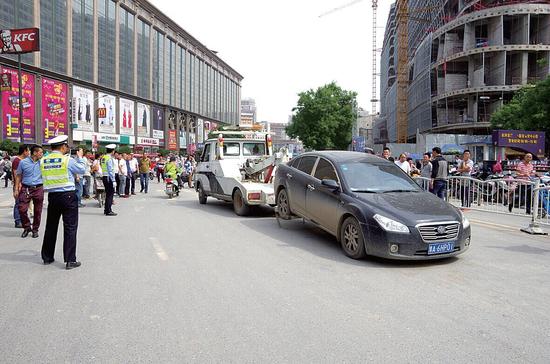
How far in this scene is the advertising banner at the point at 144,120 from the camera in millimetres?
68000

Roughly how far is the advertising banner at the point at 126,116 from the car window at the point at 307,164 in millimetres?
57139

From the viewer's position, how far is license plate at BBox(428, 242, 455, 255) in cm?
616

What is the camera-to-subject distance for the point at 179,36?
3337 inches

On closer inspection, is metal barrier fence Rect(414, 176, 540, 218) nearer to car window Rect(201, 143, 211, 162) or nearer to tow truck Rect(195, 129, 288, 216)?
tow truck Rect(195, 129, 288, 216)

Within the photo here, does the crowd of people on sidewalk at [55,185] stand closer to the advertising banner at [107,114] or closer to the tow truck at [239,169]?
the tow truck at [239,169]

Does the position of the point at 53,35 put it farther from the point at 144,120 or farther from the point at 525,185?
the point at 525,185

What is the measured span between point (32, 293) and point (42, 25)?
47103mm

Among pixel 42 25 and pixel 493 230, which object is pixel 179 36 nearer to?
pixel 42 25

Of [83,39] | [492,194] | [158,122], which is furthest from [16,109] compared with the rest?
[492,194]

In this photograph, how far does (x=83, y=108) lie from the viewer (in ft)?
172

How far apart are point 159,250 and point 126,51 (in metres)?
62.4

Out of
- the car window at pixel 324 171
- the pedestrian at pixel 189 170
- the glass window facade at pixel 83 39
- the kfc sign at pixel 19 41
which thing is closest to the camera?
the car window at pixel 324 171

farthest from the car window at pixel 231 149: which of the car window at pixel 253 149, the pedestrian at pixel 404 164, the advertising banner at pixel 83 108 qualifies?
the advertising banner at pixel 83 108

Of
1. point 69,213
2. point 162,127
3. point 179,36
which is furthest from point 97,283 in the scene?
point 179,36
